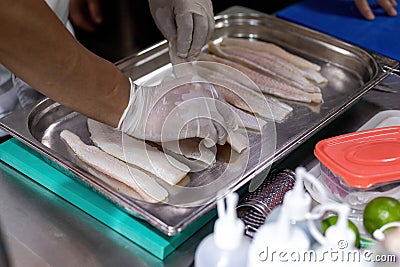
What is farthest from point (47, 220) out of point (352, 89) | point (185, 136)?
point (352, 89)

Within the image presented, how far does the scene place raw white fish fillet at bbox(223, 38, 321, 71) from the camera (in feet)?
5.79

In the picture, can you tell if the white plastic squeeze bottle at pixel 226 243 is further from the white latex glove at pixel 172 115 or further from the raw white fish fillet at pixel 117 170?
the white latex glove at pixel 172 115

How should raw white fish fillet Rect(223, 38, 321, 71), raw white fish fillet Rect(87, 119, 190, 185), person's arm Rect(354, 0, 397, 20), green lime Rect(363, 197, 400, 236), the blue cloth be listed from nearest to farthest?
green lime Rect(363, 197, 400, 236) → raw white fish fillet Rect(87, 119, 190, 185) → raw white fish fillet Rect(223, 38, 321, 71) → the blue cloth → person's arm Rect(354, 0, 397, 20)

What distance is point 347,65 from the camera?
1.80m

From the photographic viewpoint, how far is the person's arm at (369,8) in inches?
78.6

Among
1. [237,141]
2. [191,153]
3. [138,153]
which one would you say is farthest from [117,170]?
[237,141]

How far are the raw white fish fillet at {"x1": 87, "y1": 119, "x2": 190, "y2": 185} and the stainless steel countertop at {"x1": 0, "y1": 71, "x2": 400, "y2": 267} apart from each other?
16 centimetres

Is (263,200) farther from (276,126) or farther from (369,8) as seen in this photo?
(369,8)

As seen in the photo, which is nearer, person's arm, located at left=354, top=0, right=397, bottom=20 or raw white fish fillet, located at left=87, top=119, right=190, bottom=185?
raw white fish fillet, located at left=87, top=119, right=190, bottom=185

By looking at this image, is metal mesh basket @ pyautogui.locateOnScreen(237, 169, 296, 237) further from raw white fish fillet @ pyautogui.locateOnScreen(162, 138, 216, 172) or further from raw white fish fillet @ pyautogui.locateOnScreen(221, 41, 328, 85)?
raw white fish fillet @ pyautogui.locateOnScreen(221, 41, 328, 85)

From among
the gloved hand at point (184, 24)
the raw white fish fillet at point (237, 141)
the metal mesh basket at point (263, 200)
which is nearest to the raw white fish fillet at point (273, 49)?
the gloved hand at point (184, 24)

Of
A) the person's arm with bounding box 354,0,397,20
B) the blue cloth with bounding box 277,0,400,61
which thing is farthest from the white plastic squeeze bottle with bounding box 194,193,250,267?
the person's arm with bounding box 354,0,397,20

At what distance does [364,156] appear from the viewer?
48.1 inches

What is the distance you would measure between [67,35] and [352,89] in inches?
35.9
